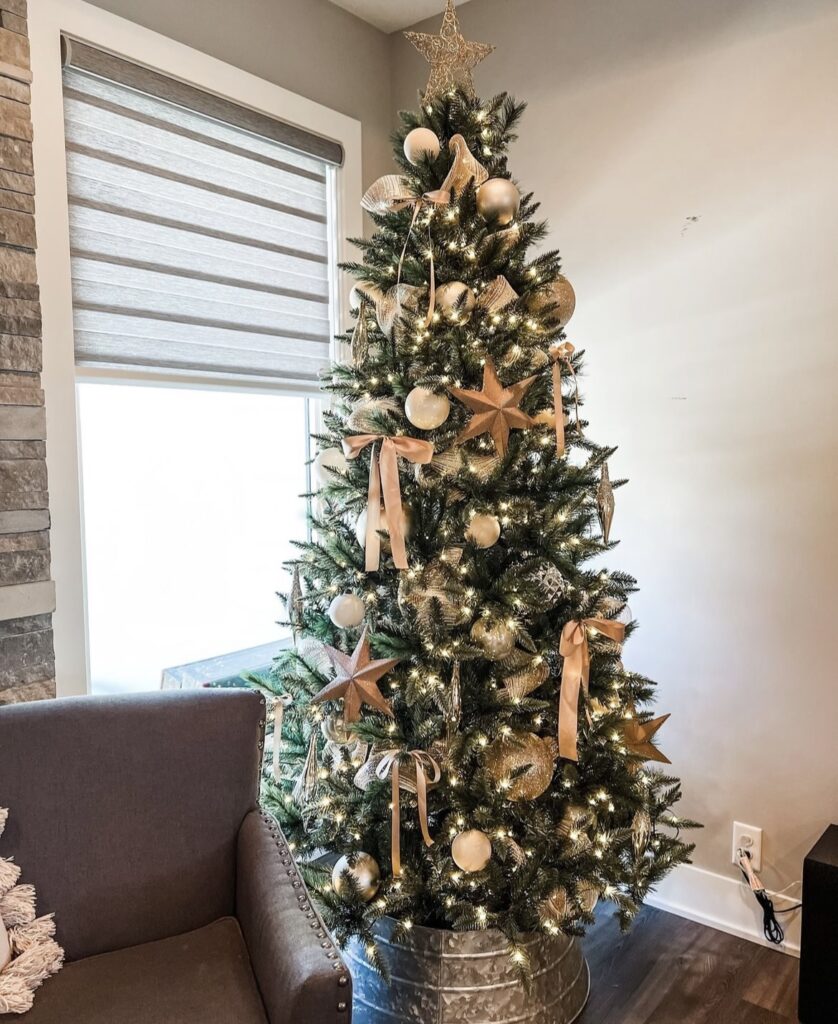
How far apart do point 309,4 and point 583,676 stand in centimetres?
216

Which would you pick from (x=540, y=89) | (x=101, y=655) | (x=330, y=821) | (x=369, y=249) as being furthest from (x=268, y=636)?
(x=540, y=89)

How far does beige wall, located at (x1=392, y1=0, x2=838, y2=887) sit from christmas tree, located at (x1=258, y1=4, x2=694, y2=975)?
52 cm

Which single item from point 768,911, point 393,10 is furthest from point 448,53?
point 768,911

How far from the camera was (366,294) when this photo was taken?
1.77 meters

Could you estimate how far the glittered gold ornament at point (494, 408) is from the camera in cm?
156

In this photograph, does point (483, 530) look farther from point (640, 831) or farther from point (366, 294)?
point (640, 831)

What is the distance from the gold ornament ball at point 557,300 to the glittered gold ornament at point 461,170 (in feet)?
0.90

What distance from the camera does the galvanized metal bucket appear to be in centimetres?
167

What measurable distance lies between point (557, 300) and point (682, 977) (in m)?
1.71

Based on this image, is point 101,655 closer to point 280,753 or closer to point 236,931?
point 280,753

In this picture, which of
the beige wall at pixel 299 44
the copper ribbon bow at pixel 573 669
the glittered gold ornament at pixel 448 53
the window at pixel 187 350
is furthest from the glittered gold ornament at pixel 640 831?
the beige wall at pixel 299 44

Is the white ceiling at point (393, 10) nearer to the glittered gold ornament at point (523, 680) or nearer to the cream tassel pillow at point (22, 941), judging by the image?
the glittered gold ornament at point (523, 680)

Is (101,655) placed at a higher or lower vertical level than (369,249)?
lower

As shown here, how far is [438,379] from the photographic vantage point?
5.23 feet
